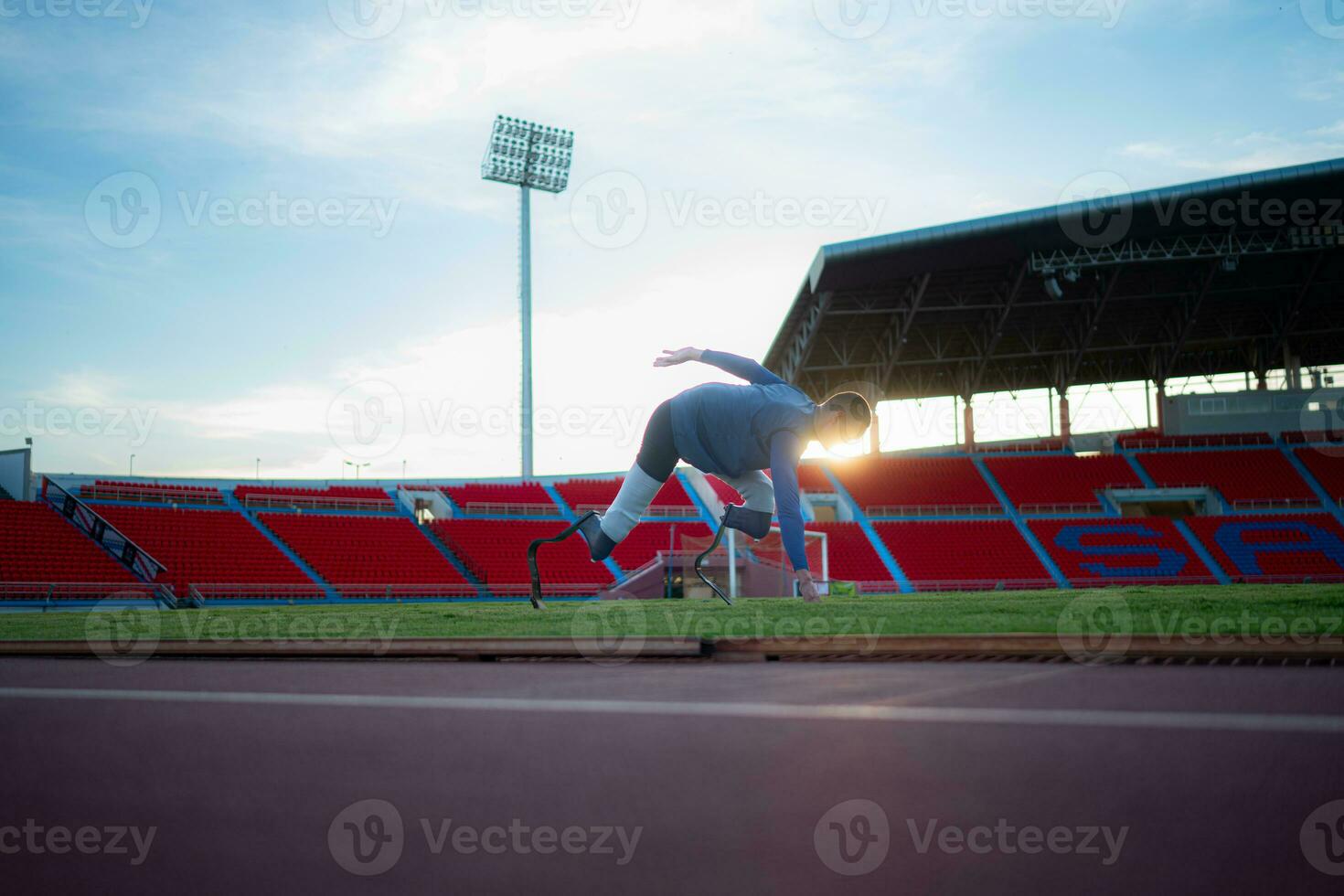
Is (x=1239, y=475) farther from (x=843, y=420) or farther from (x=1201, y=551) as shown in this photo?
(x=843, y=420)

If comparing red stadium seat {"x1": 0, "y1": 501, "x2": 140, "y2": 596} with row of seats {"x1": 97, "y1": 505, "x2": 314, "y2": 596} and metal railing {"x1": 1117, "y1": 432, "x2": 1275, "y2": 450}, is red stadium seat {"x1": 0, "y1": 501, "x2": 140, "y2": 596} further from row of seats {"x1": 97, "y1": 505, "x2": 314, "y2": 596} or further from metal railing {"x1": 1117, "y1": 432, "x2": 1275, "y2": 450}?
metal railing {"x1": 1117, "y1": 432, "x2": 1275, "y2": 450}

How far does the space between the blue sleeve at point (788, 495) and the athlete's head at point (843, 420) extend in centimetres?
24

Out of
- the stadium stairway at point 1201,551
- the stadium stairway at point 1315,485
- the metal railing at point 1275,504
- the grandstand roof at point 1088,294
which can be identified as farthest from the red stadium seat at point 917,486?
the stadium stairway at point 1315,485

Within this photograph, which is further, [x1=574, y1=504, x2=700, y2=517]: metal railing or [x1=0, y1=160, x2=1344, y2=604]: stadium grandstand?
[x1=574, y1=504, x2=700, y2=517]: metal railing

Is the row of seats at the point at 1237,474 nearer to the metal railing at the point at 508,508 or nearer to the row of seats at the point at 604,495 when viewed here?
the row of seats at the point at 604,495

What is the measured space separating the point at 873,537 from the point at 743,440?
86.2 feet

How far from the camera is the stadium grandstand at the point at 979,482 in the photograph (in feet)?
85.1

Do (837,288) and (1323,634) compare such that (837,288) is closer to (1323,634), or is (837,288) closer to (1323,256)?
(1323,256)

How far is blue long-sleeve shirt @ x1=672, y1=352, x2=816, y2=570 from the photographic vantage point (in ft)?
21.6

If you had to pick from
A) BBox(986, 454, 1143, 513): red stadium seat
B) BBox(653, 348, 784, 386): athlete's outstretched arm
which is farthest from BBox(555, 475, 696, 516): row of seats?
BBox(653, 348, 784, 386): athlete's outstretched arm

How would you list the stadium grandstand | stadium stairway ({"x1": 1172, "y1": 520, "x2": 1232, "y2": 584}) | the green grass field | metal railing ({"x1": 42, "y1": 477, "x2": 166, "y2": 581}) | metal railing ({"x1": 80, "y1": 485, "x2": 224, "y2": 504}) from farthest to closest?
stadium stairway ({"x1": 1172, "y1": 520, "x2": 1232, "y2": 584}), metal railing ({"x1": 80, "y1": 485, "x2": 224, "y2": 504}), the stadium grandstand, metal railing ({"x1": 42, "y1": 477, "x2": 166, "y2": 581}), the green grass field

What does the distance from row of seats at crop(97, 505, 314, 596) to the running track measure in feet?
75.4

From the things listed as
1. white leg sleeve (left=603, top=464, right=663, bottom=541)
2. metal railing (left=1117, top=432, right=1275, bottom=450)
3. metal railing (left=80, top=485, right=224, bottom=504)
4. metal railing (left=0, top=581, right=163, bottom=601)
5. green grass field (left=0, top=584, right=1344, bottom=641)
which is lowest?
metal railing (left=0, top=581, right=163, bottom=601)

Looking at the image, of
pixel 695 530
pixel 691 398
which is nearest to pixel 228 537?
pixel 695 530
